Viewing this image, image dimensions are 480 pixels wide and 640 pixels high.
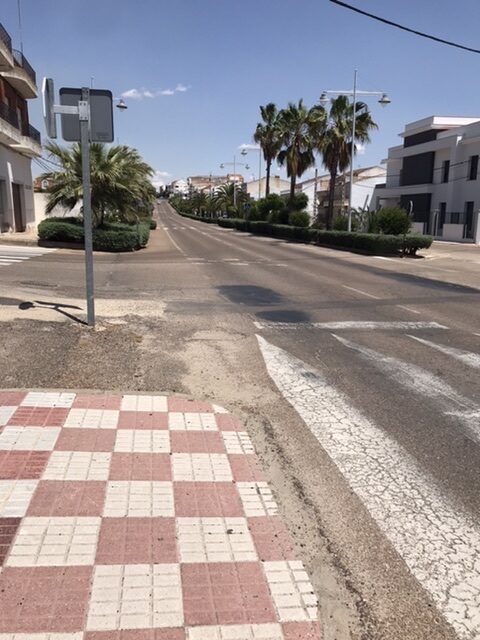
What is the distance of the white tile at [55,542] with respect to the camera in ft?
9.57

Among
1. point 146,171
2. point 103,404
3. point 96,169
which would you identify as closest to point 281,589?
point 103,404

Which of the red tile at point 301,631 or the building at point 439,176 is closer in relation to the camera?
the red tile at point 301,631

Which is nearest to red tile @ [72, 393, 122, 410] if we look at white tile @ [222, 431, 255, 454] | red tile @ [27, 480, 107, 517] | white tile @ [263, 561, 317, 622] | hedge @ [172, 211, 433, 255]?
white tile @ [222, 431, 255, 454]

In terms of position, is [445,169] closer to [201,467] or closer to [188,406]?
[188,406]

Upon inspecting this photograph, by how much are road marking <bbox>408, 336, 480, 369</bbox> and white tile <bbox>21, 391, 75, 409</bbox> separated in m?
4.90

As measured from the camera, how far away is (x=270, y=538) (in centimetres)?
324

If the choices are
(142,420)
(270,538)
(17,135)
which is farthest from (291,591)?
(17,135)

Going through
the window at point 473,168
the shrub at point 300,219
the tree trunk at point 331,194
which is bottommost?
the shrub at point 300,219

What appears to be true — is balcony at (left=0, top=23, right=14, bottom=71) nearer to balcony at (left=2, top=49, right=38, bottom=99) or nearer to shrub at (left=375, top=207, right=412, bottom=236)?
balcony at (left=2, top=49, right=38, bottom=99)

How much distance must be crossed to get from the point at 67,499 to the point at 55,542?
17.5 inches

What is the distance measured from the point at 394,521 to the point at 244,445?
1392mm

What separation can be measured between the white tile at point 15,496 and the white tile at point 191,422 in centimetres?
137

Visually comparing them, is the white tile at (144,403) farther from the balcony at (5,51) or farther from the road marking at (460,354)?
the balcony at (5,51)

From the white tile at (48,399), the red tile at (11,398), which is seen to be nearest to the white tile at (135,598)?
the white tile at (48,399)
